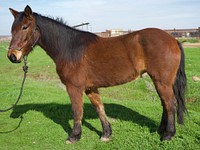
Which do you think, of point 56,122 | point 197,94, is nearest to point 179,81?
point 56,122

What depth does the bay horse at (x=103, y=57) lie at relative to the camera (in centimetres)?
409

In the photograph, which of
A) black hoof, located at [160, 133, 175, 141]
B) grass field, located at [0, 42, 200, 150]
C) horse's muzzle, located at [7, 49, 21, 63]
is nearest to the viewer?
horse's muzzle, located at [7, 49, 21, 63]

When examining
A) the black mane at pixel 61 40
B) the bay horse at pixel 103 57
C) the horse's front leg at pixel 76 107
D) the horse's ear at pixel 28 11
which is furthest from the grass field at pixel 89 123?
the horse's ear at pixel 28 11

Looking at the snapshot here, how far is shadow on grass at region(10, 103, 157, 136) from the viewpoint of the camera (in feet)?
18.0

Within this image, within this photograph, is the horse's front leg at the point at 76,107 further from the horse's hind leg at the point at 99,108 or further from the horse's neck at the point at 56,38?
the horse's neck at the point at 56,38

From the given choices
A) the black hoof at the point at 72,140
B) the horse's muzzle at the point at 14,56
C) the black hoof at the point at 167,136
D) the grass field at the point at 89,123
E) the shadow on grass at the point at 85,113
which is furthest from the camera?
the shadow on grass at the point at 85,113

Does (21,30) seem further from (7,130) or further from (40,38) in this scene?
(7,130)

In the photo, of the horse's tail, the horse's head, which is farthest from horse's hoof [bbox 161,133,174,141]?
the horse's head

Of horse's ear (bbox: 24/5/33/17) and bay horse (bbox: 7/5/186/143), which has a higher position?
horse's ear (bbox: 24/5/33/17)

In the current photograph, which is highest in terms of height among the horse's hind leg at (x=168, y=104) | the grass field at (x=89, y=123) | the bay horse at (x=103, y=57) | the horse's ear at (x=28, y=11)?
the horse's ear at (x=28, y=11)

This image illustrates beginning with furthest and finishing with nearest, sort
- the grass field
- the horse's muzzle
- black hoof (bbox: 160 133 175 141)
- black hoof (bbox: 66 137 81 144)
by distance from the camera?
black hoof (bbox: 66 137 81 144) < the grass field < black hoof (bbox: 160 133 175 141) < the horse's muzzle

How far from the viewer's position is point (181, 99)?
15.0 ft

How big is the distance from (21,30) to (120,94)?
5.28 m

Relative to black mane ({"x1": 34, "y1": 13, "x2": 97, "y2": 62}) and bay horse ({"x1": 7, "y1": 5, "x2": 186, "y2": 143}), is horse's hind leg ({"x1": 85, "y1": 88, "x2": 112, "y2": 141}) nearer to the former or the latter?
bay horse ({"x1": 7, "y1": 5, "x2": 186, "y2": 143})
